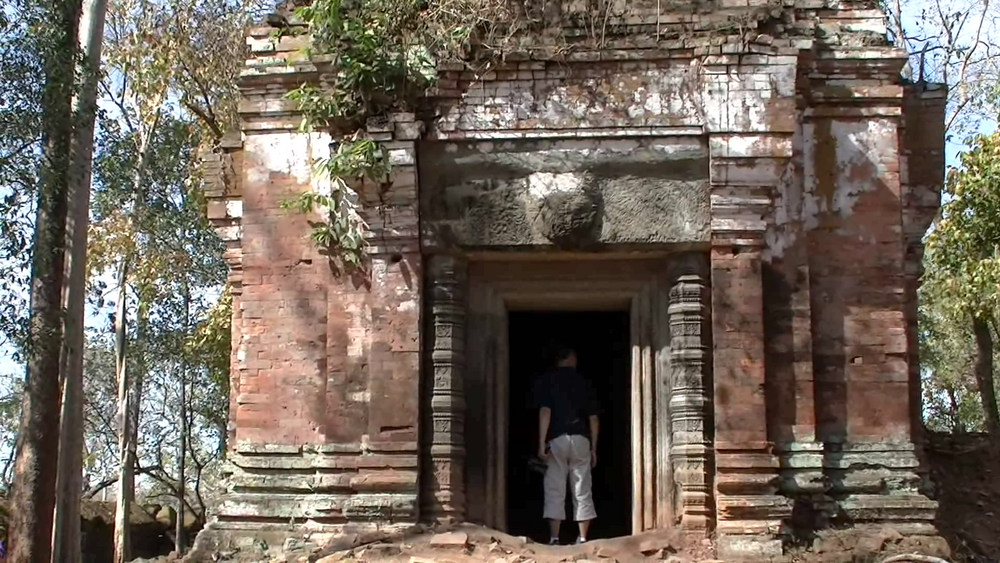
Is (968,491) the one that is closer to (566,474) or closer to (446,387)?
(566,474)

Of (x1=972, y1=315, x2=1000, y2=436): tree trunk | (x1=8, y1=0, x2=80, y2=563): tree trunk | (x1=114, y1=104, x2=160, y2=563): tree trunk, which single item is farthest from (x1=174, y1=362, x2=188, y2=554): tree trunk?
(x1=972, y1=315, x2=1000, y2=436): tree trunk

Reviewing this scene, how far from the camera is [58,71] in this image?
26.9 feet

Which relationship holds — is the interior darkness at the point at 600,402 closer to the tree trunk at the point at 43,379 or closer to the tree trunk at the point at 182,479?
the tree trunk at the point at 43,379

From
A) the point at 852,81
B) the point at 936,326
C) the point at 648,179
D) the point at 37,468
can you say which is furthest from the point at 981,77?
the point at 37,468

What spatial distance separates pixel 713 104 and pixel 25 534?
21.3 feet

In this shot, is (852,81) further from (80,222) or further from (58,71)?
(80,222)

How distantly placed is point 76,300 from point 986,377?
985 centimetres

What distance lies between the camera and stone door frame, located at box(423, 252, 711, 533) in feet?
21.6

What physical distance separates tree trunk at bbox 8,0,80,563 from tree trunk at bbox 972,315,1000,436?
8895mm

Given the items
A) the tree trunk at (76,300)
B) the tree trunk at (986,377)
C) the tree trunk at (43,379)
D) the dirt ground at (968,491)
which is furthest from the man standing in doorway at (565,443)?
the tree trunk at (986,377)

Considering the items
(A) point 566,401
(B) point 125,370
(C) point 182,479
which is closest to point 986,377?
(A) point 566,401

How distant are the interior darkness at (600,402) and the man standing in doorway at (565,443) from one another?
1.26 metres

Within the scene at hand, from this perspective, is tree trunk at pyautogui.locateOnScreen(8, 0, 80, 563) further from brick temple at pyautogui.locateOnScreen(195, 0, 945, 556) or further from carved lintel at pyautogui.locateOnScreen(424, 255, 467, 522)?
carved lintel at pyautogui.locateOnScreen(424, 255, 467, 522)

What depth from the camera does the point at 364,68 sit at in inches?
262
